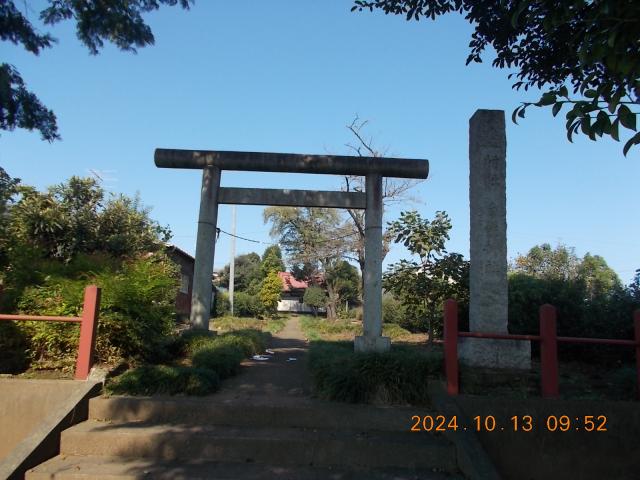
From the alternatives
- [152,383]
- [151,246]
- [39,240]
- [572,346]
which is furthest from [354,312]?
[152,383]

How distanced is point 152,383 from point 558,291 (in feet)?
23.4

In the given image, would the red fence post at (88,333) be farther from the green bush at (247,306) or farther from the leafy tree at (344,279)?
the leafy tree at (344,279)

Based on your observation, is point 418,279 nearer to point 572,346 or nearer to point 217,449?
point 572,346

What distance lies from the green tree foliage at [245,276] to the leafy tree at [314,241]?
15.5 feet

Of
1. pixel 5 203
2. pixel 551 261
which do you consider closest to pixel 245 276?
pixel 551 261

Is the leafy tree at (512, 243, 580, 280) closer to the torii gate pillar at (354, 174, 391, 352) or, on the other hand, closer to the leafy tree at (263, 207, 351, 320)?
the leafy tree at (263, 207, 351, 320)

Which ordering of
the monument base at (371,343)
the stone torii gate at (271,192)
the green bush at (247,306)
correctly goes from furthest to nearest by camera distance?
the green bush at (247,306)
the stone torii gate at (271,192)
the monument base at (371,343)

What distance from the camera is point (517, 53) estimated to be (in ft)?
23.0

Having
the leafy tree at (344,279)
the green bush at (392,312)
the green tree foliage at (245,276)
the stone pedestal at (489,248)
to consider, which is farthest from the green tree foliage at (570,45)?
the green tree foliage at (245,276)

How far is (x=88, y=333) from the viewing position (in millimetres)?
6074

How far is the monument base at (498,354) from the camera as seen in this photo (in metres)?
6.04

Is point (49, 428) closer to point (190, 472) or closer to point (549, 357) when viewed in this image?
point (190, 472)

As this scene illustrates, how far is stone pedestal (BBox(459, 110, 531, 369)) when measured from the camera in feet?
20.0

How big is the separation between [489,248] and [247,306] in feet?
112
